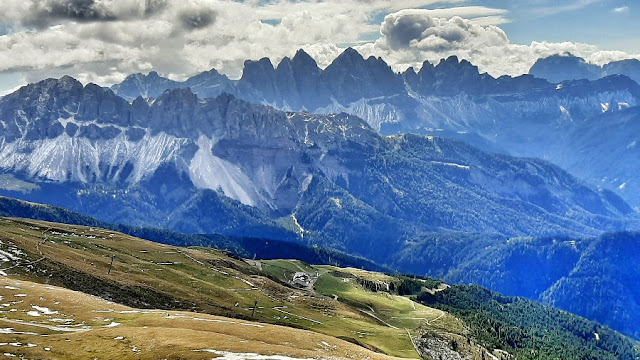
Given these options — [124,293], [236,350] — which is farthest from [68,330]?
[124,293]

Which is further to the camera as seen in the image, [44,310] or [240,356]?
[44,310]

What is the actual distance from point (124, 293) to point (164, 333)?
3190 inches

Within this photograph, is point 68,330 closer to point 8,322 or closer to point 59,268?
point 8,322

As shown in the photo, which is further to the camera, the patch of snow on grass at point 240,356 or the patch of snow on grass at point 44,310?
the patch of snow on grass at point 44,310

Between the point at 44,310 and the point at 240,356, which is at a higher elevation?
the point at 240,356

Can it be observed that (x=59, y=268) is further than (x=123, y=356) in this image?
Yes

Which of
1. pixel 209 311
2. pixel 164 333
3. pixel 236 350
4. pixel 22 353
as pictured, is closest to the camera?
pixel 22 353

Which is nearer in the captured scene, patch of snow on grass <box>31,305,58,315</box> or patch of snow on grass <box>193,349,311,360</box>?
patch of snow on grass <box>193,349,311,360</box>

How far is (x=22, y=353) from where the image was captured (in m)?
83.3

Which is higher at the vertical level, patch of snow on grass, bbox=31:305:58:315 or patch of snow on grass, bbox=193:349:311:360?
patch of snow on grass, bbox=193:349:311:360

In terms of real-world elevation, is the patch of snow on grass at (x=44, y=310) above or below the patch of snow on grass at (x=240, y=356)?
below

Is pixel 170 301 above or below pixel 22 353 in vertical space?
below

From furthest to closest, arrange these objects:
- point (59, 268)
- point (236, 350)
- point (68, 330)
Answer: point (59, 268), point (68, 330), point (236, 350)

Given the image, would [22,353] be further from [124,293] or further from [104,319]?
[124,293]
